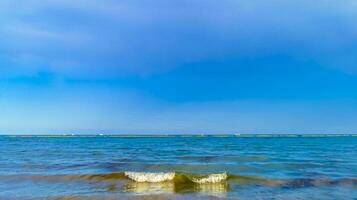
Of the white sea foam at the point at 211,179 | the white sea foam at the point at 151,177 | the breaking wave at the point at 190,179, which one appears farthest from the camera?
the white sea foam at the point at 151,177

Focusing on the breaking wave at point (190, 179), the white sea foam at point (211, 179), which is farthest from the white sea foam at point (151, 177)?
the white sea foam at point (211, 179)

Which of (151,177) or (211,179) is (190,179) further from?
(151,177)

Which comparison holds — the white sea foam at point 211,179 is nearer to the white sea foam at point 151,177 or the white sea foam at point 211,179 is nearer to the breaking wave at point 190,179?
the breaking wave at point 190,179

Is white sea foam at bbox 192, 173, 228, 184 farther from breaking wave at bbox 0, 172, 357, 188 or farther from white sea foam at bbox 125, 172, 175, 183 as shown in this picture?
white sea foam at bbox 125, 172, 175, 183

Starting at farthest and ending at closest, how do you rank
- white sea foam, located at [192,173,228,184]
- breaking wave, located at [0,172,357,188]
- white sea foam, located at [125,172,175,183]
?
white sea foam, located at [125,172,175,183] < white sea foam, located at [192,173,228,184] < breaking wave, located at [0,172,357,188]

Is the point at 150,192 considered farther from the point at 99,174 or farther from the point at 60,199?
the point at 99,174

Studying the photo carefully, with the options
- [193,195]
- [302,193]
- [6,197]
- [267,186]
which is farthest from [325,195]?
[6,197]

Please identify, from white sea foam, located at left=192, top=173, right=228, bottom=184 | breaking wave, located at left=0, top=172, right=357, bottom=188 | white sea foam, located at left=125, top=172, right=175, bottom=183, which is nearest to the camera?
breaking wave, located at left=0, top=172, right=357, bottom=188

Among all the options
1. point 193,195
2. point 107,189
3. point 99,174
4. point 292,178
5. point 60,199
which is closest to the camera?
point 60,199

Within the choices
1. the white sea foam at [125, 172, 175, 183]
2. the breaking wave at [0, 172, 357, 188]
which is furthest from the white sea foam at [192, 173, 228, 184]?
the white sea foam at [125, 172, 175, 183]

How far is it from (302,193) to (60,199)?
9.29m

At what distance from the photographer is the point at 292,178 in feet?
62.8

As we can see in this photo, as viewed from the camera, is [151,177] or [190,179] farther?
[151,177]

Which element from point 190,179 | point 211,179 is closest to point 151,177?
point 190,179
